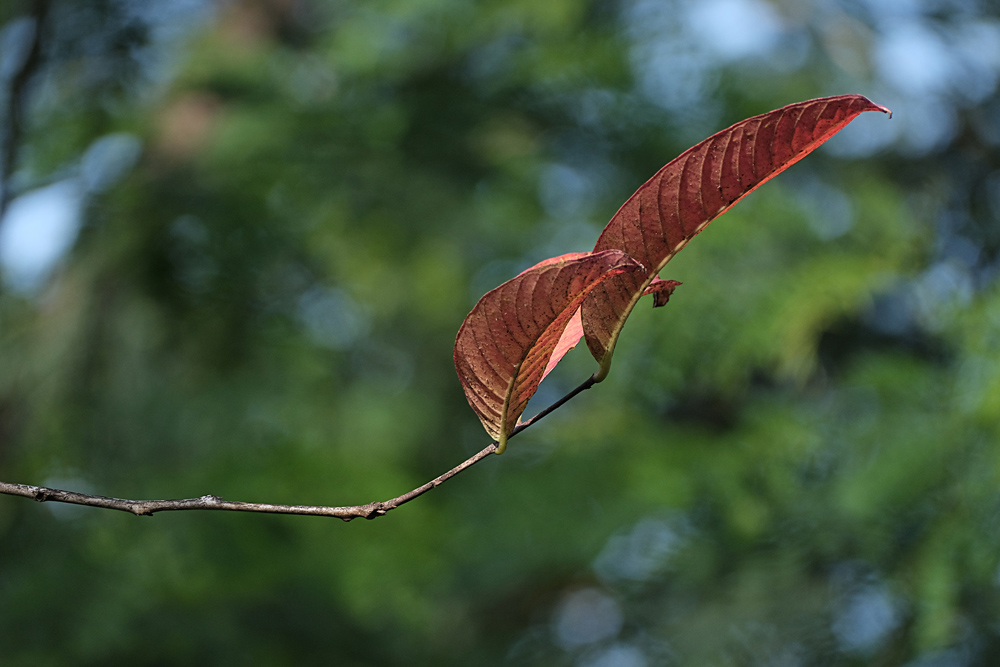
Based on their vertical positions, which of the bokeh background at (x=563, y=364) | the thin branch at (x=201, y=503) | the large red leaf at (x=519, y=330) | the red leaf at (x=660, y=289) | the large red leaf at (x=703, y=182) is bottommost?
the thin branch at (x=201, y=503)

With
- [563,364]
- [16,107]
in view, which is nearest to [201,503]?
[16,107]

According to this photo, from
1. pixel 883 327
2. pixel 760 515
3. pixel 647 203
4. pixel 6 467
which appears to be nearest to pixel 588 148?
pixel 883 327

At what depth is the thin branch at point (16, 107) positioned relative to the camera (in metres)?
1.17

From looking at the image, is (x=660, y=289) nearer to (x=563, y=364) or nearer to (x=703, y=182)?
(x=703, y=182)

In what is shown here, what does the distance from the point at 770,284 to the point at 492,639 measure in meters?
1.11

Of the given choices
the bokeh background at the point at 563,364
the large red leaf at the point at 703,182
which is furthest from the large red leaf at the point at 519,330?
the bokeh background at the point at 563,364

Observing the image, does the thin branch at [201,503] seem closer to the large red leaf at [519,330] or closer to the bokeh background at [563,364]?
the large red leaf at [519,330]

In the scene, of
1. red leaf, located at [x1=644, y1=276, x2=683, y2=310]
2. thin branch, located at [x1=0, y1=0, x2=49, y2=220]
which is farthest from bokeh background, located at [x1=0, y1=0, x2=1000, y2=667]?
red leaf, located at [x1=644, y1=276, x2=683, y2=310]

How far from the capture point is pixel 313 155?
1.77m

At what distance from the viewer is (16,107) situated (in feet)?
3.88

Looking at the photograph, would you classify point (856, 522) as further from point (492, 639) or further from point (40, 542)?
point (40, 542)

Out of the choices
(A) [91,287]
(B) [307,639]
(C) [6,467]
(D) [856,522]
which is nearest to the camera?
(D) [856,522]

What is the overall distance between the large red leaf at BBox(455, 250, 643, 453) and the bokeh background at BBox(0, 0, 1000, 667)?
32.1 inches

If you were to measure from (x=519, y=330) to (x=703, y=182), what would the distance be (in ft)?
0.29
